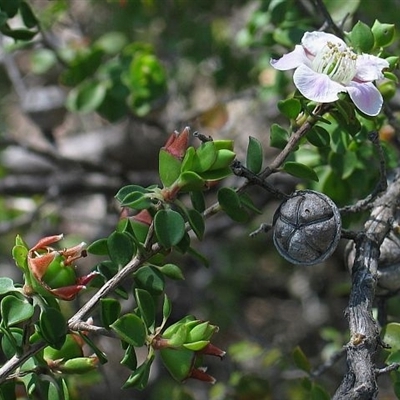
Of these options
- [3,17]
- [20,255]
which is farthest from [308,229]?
[3,17]

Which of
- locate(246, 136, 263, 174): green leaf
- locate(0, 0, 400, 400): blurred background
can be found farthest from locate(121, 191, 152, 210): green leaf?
locate(0, 0, 400, 400): blurred background

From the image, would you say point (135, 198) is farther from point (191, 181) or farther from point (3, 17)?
point (3, 17)

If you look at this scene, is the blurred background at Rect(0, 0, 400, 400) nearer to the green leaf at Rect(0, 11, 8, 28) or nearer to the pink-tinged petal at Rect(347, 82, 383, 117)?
the green leaf at Rect(0, 11, 8, 28)

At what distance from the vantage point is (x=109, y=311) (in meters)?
1.30

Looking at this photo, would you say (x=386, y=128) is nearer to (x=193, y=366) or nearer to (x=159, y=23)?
(x=193, y=366)

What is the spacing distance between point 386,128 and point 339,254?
0.93m

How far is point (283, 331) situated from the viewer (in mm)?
3035

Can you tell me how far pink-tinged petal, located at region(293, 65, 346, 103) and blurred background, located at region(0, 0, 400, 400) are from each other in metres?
1.00

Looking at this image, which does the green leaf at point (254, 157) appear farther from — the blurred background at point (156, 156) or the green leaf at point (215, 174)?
the blurred background at point (156, 156)

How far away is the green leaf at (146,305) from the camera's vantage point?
128cm

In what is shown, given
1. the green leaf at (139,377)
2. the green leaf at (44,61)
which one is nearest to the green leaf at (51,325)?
the green leaf at (139,377)

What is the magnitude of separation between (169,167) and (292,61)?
0.30 meters

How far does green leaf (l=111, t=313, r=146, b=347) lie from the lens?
1248 millimetres

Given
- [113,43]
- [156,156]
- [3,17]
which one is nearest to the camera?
[3,17]
